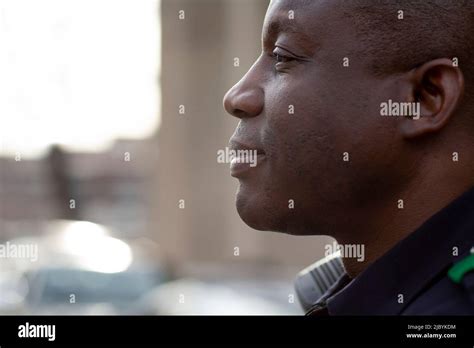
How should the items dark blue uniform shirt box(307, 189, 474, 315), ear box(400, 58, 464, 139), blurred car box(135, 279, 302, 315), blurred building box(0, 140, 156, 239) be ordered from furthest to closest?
blurred building box(0, 140, 156, 239), blurred car box(135, 279, 302, 315), ear box(400, 58, 464, 139), dark blue uniform shirt box(307, 189, 474, 315)

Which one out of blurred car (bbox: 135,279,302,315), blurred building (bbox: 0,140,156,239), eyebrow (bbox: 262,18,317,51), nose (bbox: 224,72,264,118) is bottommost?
blurred car (bbox: 135,279,302,315)

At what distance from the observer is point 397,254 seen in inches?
86.6

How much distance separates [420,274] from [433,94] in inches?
16.2

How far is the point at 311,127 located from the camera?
2.29 meters

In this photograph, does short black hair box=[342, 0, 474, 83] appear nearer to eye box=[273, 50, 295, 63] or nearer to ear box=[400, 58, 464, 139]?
ear box=[400, 58, 464, 139]

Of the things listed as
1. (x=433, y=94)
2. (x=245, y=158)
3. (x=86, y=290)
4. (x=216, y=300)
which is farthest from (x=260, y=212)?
(x=86, y=290)

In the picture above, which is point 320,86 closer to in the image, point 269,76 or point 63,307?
point 269,76

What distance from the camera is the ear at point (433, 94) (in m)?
2.20

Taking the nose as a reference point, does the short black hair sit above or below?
above

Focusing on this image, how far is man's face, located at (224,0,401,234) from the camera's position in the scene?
7.39 feet

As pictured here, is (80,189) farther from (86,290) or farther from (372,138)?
(372,138)

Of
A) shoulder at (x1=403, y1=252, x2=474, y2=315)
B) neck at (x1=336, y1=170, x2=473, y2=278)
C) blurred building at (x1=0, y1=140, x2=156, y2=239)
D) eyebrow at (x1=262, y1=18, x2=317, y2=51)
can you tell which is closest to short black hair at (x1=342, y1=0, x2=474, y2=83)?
eyebrow at (x1=262, y1=18, x2=317, y2=51)

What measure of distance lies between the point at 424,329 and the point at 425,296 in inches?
3.6

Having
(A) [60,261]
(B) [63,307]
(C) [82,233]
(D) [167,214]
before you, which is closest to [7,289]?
→ (A) [60,261]
